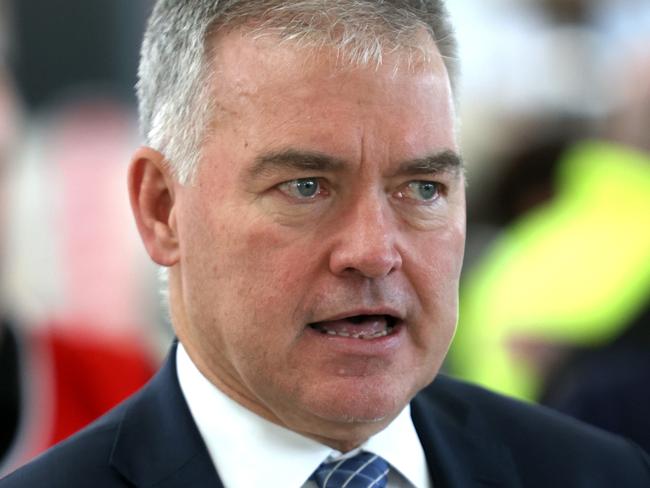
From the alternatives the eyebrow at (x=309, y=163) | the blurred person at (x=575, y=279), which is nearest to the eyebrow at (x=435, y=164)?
the eyebrow at (x=309, y=163)

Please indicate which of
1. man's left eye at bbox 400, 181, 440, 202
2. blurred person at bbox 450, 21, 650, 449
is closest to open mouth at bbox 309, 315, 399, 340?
→ man's left eye at bbox 400, 181, 440, 202

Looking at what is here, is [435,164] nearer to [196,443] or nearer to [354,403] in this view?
[354,403]

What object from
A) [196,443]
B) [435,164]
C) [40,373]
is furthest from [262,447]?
[40,373]

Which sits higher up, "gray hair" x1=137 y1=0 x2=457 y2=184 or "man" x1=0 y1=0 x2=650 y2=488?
"gray hair" x1=137 y1=0 x2=457 y2=184

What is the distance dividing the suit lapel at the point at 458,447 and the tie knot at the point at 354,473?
6.2 inches

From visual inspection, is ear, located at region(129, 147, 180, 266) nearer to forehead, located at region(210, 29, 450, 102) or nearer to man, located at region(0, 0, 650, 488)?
man, located at region(0, 0, 650, 488)

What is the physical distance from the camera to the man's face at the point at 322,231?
8.98 ft

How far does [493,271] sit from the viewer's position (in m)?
5.16

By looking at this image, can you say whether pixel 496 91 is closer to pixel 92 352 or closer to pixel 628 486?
pixel 92 352

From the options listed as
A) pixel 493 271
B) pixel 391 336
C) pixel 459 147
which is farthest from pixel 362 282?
pixel 493 271

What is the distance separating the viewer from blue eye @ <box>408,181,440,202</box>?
2850 millimetres

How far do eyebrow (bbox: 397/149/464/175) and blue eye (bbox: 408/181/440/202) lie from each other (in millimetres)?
33

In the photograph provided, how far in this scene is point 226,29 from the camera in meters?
2.85

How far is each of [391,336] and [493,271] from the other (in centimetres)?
240
